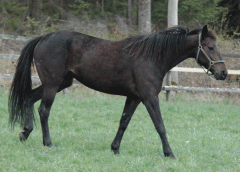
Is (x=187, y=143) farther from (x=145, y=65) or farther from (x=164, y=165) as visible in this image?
(x=145, y=65)

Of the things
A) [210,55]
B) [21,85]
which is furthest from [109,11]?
[210,55]

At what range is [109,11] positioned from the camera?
19.1 meters

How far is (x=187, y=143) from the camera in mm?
5184

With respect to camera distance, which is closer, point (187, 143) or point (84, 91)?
point (187, 143)

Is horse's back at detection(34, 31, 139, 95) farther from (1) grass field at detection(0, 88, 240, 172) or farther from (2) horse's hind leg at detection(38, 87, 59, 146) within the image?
(1) grass field at detection(0, 88, 240, 172)

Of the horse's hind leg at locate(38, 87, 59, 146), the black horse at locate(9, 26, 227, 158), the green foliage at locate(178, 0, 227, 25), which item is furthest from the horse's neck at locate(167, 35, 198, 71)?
the green foliage at locate(178, 0, 227, 25)

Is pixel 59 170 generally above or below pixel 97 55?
below

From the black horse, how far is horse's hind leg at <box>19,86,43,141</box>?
17mm

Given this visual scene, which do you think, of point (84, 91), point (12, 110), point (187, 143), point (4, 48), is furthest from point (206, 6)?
point (12, 110)

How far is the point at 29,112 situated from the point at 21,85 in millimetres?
479

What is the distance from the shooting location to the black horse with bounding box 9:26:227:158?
14.3 feet

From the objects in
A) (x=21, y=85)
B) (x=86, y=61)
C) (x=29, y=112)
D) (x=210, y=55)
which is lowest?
(x=29, y=112)

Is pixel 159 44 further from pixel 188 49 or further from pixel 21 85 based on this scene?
pixel 21 85

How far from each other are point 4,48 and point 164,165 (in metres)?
11.9
